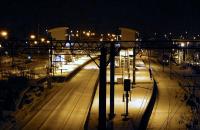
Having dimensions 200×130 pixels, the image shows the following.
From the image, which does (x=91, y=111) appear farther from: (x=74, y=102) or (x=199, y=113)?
(x=199, y=113)

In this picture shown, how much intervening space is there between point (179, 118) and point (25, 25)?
242ft

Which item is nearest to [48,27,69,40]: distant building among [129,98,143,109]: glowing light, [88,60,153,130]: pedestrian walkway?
[88,60,153,130]: pedestrian walkway

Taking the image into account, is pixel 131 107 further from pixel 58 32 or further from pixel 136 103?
pixel 58 32

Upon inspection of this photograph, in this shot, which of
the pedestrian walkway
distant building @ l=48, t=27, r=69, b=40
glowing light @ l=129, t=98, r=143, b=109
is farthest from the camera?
distant building @ l=48, t=27, r=69, b=40

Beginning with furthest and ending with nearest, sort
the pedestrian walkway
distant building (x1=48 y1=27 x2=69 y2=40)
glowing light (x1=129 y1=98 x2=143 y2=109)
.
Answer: distant building (x1=48 y1=27 x2=69 y2=40)
glowing light (x1=129 y1=98 x2=143 y2=109)
the pedestrian walkway

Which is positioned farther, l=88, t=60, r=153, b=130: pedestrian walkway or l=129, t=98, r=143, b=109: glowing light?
l=129, t=98, r=143, b=109: glowing light

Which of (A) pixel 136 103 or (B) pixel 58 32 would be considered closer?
(A) pixel 136 103


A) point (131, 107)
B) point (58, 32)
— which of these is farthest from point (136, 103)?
point (58, 32)

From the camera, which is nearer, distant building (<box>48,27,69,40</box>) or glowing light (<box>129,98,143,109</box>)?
glowing light (<box>129,98,143,109</box>)

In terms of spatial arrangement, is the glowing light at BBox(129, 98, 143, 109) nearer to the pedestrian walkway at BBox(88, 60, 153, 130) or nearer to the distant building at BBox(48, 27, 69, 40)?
the pedestrian walkway at BBox(88, 60, 153, 130)

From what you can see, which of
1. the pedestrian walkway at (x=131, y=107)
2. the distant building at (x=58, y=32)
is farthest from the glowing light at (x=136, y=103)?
the distant building at (x=58, y=32)

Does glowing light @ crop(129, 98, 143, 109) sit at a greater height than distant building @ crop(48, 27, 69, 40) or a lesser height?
lesser

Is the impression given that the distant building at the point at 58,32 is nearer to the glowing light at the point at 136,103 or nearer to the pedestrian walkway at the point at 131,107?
the pedestrian walkway at the point at 131,107

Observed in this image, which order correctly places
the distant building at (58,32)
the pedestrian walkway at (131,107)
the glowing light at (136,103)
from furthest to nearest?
the distant building at (58,32) < the glowing light at (136,103) < the pedestrian walkway at (131,107)
